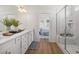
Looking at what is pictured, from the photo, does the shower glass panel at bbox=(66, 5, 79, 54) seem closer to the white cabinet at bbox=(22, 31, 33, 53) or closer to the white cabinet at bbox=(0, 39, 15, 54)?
the white cabinet at bbox=(22, 31, 33, 53)

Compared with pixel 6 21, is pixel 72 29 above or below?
below

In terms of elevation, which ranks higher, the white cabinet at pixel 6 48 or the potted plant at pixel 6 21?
the potted plant at pixel 6 21

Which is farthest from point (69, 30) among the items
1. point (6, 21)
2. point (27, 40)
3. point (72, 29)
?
point (6, 21)

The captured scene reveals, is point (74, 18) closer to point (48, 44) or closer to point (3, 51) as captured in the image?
point (48, 44)

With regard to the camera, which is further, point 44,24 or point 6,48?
point 44,24

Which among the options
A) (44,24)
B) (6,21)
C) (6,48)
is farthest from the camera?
(44,24)

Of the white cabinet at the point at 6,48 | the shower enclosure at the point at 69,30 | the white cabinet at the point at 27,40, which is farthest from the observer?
the shower enclosure at the point at 69,30

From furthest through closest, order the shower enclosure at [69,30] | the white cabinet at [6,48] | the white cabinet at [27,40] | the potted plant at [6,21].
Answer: the shower enclosure at [69,30] → the white cabinet at [27,40] → the potted plant at [6,21] → the white cabinet at [6,48]

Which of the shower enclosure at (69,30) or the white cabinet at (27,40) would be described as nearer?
the white cabinet at (27,40)

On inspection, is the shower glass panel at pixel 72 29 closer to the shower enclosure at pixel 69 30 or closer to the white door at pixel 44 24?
the shower enclosure at pixel 69 30

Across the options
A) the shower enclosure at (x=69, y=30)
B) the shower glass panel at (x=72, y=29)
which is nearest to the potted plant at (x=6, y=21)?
the shower enclosure at (x=69, y=30)

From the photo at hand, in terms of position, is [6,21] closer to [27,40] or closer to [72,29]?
[27,40]
